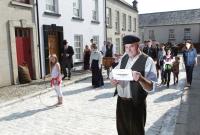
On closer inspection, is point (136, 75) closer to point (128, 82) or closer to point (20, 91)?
point (128, 82)

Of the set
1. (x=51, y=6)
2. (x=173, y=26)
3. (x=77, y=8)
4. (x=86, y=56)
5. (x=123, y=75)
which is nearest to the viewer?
(x=123, y=75)

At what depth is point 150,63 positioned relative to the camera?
405 cm

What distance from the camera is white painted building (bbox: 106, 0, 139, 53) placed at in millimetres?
24273

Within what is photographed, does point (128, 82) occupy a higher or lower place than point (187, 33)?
lower

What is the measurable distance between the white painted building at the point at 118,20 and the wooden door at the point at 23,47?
11151mm

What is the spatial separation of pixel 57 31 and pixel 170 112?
9.78 meters

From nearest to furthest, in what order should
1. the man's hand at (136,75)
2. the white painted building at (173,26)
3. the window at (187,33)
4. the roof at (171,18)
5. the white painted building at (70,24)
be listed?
the man's hand at (136,75) < the white painted building at (70,24) < the white painted building at (173,26) < the window at (187,33) < the roof at (171,18)

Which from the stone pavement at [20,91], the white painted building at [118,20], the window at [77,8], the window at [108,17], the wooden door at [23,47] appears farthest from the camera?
the white painted building at [118,20]

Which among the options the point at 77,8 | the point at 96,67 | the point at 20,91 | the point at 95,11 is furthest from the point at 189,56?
the point at 95,11

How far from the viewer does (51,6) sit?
51.1ft

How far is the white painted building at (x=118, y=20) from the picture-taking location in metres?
24.3

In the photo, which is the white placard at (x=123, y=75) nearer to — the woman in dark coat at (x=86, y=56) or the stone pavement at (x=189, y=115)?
the stone pavement at (x=189, y=115)

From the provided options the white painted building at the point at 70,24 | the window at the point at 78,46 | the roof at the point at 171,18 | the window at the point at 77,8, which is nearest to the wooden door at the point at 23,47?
the white painted building at the point at 70,24

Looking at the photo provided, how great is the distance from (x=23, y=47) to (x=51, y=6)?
3.45 metres
